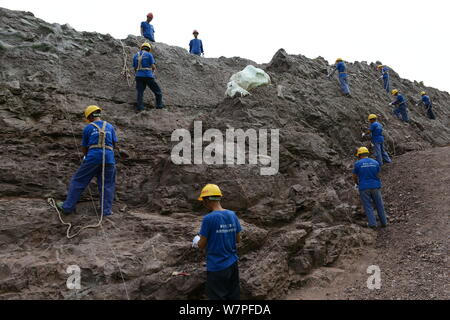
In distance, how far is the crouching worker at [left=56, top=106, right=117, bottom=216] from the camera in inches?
207

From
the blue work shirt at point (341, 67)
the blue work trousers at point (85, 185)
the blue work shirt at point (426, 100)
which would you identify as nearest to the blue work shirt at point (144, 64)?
the blue work trousers at point (85, 185)

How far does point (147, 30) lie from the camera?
1100 cm

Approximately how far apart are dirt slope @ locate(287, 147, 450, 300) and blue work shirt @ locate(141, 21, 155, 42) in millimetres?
8134

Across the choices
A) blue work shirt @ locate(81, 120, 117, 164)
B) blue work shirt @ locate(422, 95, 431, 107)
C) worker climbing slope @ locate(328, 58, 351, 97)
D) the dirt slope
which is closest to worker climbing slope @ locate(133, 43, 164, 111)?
→ blue work shirt @ locate(81, 120, 117, 164)

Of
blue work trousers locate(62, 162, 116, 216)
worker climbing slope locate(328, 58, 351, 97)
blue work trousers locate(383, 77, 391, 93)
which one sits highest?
blue work trousers locate(383, 77, 391, 93)

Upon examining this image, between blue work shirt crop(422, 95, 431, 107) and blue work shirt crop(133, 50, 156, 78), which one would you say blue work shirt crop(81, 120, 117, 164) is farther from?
blue work shirt crop(422, 95, 431, 107)

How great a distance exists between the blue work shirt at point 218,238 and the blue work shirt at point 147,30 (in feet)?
28.5

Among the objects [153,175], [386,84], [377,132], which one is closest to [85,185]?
[153,175]

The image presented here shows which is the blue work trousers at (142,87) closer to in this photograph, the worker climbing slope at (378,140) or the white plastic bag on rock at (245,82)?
the white plastic bag on rock at (245,82)

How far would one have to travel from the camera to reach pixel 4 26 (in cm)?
840

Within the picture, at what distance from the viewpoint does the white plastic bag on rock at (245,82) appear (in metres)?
8.77

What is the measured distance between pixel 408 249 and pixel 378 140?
378cm

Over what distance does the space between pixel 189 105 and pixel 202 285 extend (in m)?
5.52

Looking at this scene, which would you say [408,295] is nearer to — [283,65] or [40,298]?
[40,298]
